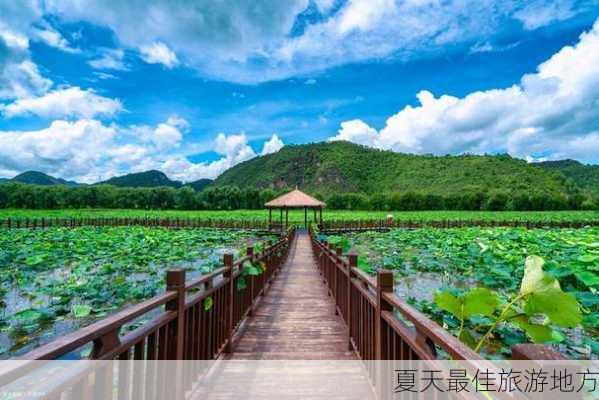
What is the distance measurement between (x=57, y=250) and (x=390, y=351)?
39.3ft

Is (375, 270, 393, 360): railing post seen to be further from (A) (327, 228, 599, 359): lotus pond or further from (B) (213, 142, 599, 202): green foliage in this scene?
Result: (B) (213, 142, 599, 202): green foliage

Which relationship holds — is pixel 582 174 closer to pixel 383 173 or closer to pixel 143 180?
pixel 383 173

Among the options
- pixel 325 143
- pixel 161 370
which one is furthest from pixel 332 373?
pixel 325 143

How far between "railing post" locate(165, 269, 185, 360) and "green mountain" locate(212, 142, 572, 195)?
209 feet

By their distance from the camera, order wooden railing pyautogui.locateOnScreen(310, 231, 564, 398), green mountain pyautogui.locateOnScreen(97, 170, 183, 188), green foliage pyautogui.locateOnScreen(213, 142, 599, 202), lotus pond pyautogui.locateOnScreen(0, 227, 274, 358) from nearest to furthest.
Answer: wooden railing pyautogui.locateOnScreen(310, 231, 564, 398), lotus pond pyautogui.locateOnScreen(0, 227, 274, 358), green foliage pyautogui.locateOnScreen(213, 142, 599, 202), green mountain pyautogui.locateOnScreen(97, 170, 183, 188)

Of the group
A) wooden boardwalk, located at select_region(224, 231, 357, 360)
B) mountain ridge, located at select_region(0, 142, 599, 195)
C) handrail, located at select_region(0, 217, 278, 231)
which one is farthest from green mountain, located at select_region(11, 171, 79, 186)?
wooden boardwalk, located at select_region(224, 231, 357, 360)

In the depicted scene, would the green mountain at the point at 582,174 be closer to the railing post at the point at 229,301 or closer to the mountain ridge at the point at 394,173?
the mountain ridge at the point at 394,173

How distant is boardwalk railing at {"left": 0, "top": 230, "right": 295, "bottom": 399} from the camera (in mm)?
1205

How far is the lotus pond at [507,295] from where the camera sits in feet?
4.21

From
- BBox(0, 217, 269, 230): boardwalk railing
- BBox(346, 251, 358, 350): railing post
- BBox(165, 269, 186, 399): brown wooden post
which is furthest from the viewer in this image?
BBox(0, 217, 269, 230): boardwalk railing

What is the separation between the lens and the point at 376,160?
270 feet

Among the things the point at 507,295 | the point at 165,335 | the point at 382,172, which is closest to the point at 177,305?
the point at 165,335

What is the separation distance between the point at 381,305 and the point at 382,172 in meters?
78.8

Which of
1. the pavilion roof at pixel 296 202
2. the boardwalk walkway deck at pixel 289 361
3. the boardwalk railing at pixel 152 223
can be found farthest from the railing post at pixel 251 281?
the boardwalk railing at pixel 152 223
